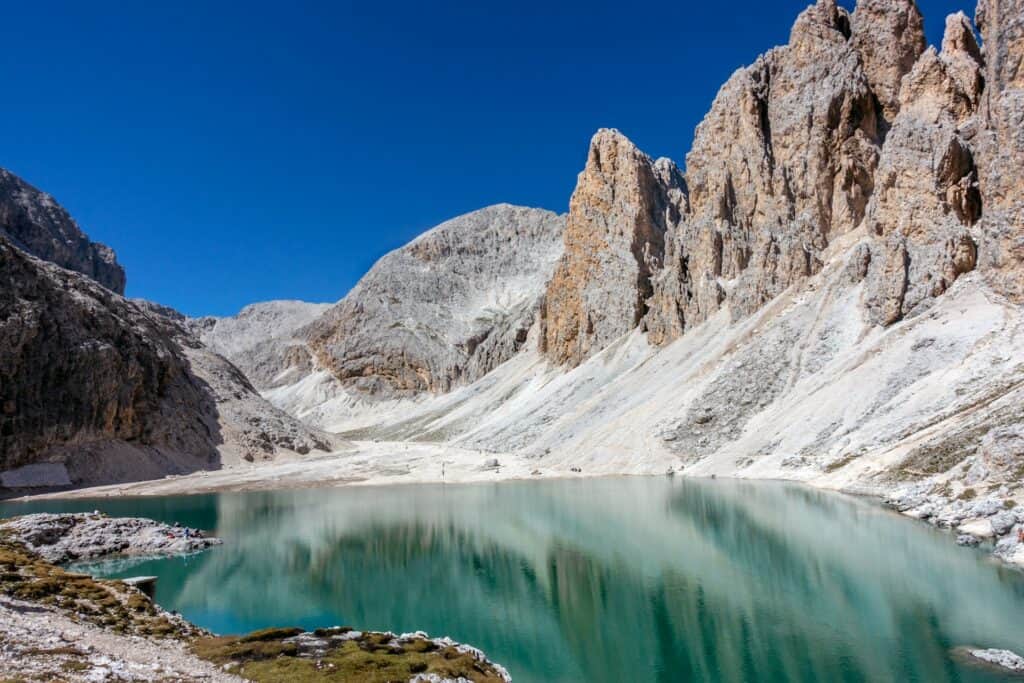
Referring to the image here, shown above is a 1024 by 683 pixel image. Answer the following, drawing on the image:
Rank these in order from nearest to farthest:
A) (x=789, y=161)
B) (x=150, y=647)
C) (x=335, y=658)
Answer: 1. (x=335, y=658)
2. (x=150, y=647)
3. (x=789, y=161)

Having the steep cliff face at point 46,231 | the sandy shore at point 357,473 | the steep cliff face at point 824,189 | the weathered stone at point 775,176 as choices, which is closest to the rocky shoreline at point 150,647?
the sandy shore at point 357,473

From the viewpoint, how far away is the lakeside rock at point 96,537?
4125 centimetres

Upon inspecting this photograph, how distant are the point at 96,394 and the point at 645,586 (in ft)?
296

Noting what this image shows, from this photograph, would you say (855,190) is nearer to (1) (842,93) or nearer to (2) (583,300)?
(1) (842,93)

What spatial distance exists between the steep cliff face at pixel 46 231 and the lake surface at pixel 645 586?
137 metres

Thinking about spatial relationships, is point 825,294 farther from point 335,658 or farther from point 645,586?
point 335,658

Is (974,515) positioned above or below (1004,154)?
below

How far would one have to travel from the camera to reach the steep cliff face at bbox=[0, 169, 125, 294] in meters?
158

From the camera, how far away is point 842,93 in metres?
111

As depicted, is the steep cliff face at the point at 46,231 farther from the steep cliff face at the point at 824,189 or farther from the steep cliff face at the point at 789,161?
the steep cliff face at the point at 789,161

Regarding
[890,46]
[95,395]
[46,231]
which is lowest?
[95,395]

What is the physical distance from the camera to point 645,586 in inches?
1249

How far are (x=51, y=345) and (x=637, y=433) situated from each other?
7968 centimetres

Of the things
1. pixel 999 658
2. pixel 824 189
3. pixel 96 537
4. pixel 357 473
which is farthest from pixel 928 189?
pixel 96 537
